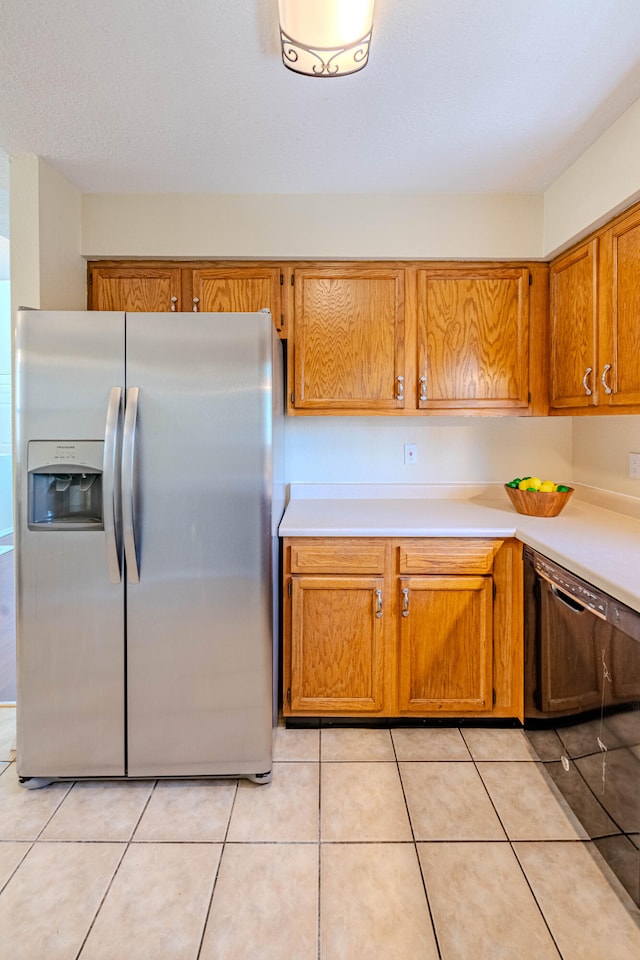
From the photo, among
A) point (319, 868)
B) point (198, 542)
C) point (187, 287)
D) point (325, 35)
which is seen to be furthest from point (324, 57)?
point (319, 868)

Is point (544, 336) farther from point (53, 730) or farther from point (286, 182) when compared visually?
point (53, 730)

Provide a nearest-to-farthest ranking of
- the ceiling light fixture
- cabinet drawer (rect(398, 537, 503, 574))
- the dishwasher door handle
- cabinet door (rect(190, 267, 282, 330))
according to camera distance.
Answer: the ceiling light fixture < the dishwasher door handle < cabinet drawer (rect(398, 537, 503, 574)) < cabinet door (rect(190, 267, 282, 330))

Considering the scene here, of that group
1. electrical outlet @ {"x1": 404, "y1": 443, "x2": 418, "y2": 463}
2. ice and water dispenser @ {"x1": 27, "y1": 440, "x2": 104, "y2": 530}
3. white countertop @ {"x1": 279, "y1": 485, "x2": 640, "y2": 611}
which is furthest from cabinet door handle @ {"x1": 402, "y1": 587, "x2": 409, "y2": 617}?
ice and water dispenser @ {"x1": 27, "y1": 440, "x2": 104, "y2": 530}

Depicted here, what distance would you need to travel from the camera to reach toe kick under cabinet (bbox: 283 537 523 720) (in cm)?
218

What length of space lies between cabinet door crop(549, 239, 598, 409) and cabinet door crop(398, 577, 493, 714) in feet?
2.95

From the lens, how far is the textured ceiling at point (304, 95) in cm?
140

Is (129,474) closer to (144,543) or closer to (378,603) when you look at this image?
(144,543)

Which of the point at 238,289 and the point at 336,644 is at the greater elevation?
the point at 238,289

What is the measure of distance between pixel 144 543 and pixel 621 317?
1.93 meters

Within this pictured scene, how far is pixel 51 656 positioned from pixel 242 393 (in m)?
1.16

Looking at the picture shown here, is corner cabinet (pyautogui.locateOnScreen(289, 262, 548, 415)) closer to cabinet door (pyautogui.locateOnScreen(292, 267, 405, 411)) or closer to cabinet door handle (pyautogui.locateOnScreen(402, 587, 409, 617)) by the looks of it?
cabinet door (pyautogui.locateOnScreen(292, 267, 405, 411))

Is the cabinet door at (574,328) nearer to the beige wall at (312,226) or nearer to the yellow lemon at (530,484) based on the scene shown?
the beige wall at (312,226)

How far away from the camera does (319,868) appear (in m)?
1.56

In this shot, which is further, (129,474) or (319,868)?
(129,474)
